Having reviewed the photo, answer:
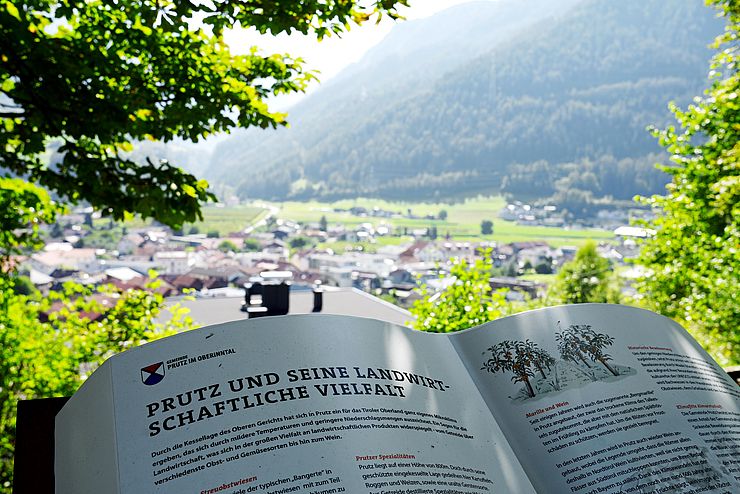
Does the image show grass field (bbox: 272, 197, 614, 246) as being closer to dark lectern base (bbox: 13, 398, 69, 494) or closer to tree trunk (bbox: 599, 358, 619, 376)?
tree trunk (bbox: 599, 358, 619, 376)

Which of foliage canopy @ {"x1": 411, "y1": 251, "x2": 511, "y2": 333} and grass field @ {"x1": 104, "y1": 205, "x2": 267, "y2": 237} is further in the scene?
grass field @ {"x1": 104, "y1": 205, "x2": 267, "y2": 237}

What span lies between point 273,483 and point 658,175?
183 ft

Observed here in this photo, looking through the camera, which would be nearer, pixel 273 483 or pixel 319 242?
pixel 273 483

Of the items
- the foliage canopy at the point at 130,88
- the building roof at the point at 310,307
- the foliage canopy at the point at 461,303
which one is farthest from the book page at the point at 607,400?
the building roof at the point at 310,307

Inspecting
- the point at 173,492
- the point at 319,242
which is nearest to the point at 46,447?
the point at 173,492

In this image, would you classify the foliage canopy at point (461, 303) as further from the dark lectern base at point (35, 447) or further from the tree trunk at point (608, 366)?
the dark lectern base at point (35, 447)

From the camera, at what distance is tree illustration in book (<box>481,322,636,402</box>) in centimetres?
91

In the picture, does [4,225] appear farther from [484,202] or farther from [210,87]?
[484,202]

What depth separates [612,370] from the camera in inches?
37.0

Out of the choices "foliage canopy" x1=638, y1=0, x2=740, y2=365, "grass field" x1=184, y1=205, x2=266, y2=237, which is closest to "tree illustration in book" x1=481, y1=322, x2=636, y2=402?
"foliage canopy" x1=638, y1=0, x2=740, y2=365

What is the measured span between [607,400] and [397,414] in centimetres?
32

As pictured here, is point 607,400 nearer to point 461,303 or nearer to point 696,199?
point 461,303

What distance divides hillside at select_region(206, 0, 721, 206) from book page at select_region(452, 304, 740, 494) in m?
52.9

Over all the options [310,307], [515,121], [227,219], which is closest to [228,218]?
[227,219]
